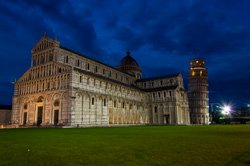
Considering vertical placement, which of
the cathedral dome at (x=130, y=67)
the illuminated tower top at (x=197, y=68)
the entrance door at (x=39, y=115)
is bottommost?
the entrance door at (x=39, y=115)

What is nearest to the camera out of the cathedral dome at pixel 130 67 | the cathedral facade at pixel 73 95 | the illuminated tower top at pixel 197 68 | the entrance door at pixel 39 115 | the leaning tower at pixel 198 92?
the cathedral facade at pixel 73 95

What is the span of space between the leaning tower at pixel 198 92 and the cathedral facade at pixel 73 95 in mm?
37992

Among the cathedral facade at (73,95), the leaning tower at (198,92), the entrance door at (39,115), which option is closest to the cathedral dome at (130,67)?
the cathedral facade at (73,95)

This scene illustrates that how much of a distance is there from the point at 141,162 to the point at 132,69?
80703 millimetres

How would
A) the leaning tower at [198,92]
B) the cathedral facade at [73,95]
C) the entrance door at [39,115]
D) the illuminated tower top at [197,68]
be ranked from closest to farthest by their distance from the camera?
the cathedral facade at [73,95]
the entrance door at [39,115]
the leaning tower at [198,92]
the illuminated tower top at [197,68]

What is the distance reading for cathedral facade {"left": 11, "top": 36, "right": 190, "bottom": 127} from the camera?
4703cm

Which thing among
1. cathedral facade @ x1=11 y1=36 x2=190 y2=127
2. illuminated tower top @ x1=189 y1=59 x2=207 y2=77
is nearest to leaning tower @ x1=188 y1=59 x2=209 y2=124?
illuminated tower top @ x1=189 y1=59 x2=207 y2=77

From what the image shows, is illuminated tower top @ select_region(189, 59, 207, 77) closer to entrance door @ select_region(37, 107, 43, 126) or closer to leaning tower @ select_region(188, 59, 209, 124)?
leaning tower @ select_region(188, 59, 209, 124)

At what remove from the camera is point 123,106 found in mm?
65250

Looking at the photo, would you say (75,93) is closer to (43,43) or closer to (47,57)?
(47,57)

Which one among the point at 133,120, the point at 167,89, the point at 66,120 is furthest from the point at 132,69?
the point at 66,120

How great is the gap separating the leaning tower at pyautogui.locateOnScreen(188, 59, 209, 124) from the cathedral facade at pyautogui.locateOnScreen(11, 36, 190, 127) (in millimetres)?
37992

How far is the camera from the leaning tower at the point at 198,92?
108m

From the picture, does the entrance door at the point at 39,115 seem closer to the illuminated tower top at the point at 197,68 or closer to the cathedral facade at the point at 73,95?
A: the cathedral facade at the point at 73,95
